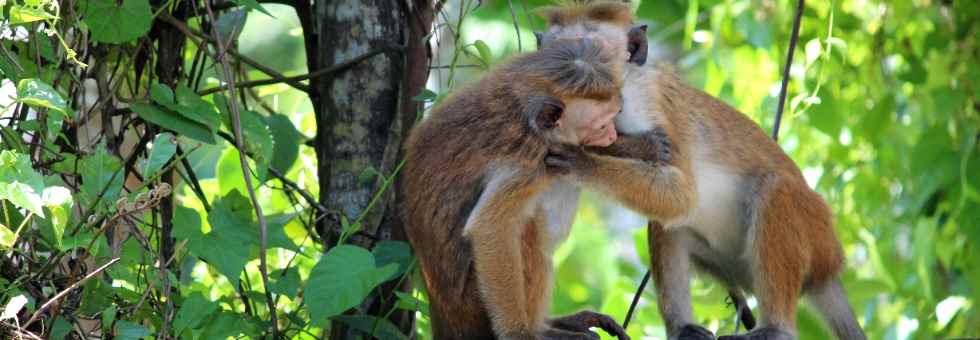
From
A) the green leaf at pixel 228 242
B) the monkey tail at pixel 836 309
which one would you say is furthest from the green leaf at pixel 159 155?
the monkey tail at pixel 836 309

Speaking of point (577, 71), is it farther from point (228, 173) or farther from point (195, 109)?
point (228, 173)

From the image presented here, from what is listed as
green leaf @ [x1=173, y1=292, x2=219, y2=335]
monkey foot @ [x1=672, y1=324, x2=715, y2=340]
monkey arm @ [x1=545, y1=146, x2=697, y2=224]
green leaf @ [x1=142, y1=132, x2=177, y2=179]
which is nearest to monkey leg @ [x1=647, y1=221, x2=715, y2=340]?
monkey foot @ [x1=672, y1=324, x2=715, y2=340]

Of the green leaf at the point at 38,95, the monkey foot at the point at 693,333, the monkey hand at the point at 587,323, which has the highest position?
the green leaf at the point at 38,95

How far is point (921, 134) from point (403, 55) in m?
3.84

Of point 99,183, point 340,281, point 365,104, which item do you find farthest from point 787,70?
point 99,183

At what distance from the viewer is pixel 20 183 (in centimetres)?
325

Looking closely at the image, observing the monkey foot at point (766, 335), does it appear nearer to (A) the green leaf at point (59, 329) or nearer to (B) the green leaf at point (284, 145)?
(B) the green leaf at point (284, 145)

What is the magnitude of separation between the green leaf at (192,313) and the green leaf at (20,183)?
25.8 inches

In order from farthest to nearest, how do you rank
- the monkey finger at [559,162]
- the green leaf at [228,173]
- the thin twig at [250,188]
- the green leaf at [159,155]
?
the green leaf at [228,173]
the monkey finger at [559,162]
the thin twig at [250,188]
the green leaf at [159,155]

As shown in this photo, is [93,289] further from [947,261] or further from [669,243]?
[947,261]

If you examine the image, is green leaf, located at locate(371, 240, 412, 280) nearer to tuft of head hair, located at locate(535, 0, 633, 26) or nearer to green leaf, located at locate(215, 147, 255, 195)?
green leaf, located at locate(215, 147, 255, 195)

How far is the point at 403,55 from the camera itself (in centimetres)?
480

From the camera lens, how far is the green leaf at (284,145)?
4906 millimetres

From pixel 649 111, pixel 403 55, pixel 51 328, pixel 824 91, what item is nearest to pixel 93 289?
pixel 51 328
